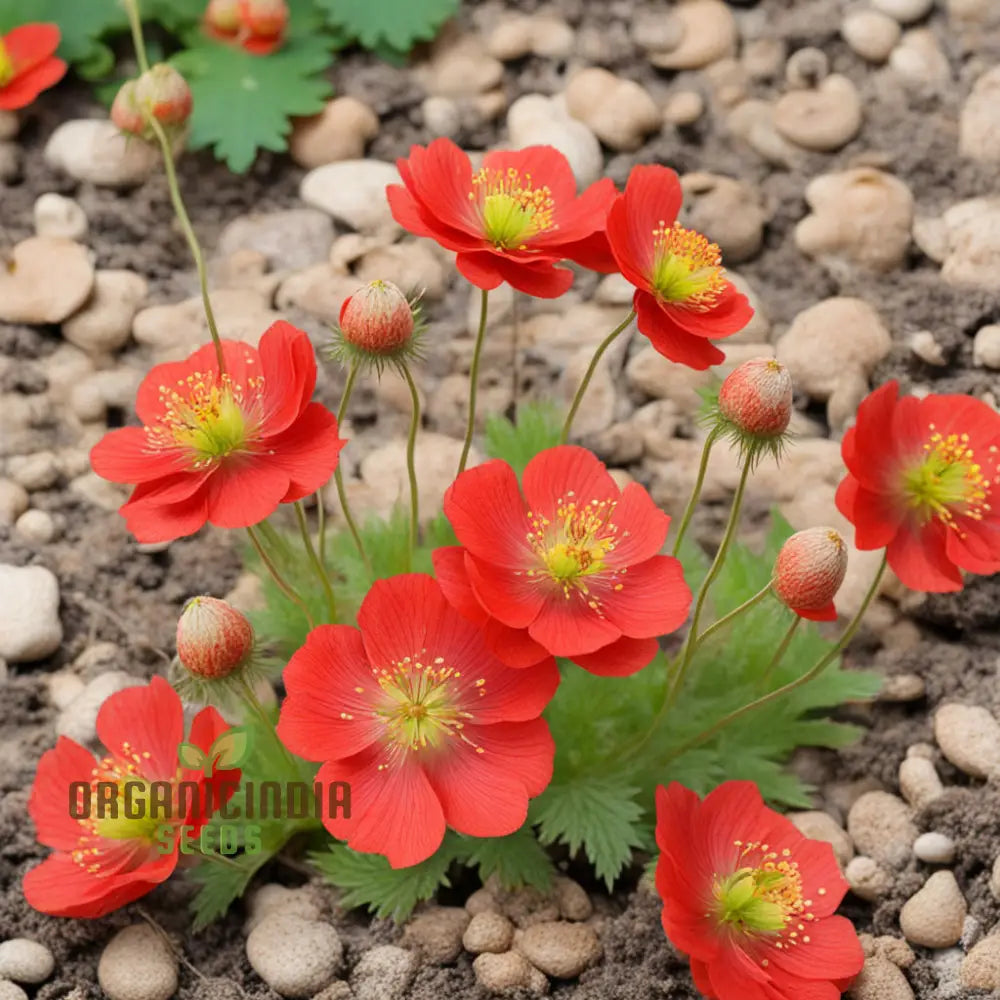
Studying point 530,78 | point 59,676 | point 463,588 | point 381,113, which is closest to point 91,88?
point 381,113

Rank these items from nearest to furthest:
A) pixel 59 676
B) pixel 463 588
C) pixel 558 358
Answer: pixel 463 588 → pixel 59 676 → pixel 558 358

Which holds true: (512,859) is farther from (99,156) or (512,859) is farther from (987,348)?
(99,156)

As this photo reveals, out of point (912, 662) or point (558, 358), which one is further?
point (558, 358)

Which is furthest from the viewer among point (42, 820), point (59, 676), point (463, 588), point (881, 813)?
point (59, 676)

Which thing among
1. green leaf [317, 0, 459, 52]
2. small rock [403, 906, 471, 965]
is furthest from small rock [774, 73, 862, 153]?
small rock [403, 906, 471, 965]

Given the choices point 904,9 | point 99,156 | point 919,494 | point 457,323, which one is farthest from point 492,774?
point 904,9

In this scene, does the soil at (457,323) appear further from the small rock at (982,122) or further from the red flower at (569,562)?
the red flower at (569,562)

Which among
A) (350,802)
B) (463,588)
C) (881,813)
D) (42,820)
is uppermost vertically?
(463,588)

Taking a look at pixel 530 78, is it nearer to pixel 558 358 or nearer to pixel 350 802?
pixel 558 358
